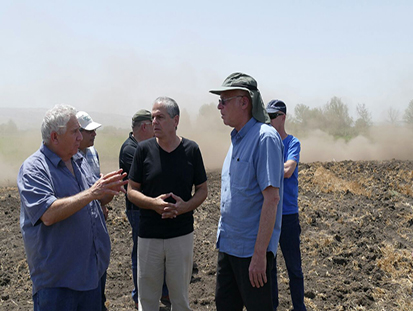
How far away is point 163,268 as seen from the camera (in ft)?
12.8

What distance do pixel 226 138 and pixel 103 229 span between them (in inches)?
1027

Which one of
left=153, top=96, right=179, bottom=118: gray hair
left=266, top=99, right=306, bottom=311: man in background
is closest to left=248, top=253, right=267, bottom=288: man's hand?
left=266, top=99, right=306, bottom=311: man in background

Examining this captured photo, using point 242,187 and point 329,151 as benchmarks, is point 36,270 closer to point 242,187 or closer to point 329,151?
point 242,187

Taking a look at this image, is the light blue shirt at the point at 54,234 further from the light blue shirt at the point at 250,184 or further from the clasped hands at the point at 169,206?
the light blue shirt at the point at 250,184

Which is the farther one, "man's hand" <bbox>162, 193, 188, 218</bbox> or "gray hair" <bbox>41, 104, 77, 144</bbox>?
"man's hand" <bbox>162, 193, 188, 218</bbox>

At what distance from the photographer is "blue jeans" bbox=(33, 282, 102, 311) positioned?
2.71 meters

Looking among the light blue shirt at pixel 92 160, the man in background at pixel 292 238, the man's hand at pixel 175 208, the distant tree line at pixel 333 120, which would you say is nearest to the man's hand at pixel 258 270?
the man's hand at pixel 175 208

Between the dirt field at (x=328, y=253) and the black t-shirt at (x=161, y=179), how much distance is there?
1.63 m

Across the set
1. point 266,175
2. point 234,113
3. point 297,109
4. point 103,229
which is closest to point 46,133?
point 103,229

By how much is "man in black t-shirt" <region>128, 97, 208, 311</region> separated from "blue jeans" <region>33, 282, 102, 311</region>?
3.13ft

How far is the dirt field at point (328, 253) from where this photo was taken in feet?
16.7

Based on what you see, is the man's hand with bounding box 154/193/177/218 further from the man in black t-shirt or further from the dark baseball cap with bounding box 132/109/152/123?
the dark baseball cap with bounding box 132/109/152/123

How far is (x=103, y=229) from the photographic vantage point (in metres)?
3.08

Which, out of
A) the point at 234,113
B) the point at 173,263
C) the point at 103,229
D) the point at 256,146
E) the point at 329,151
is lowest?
the point at 329,151
